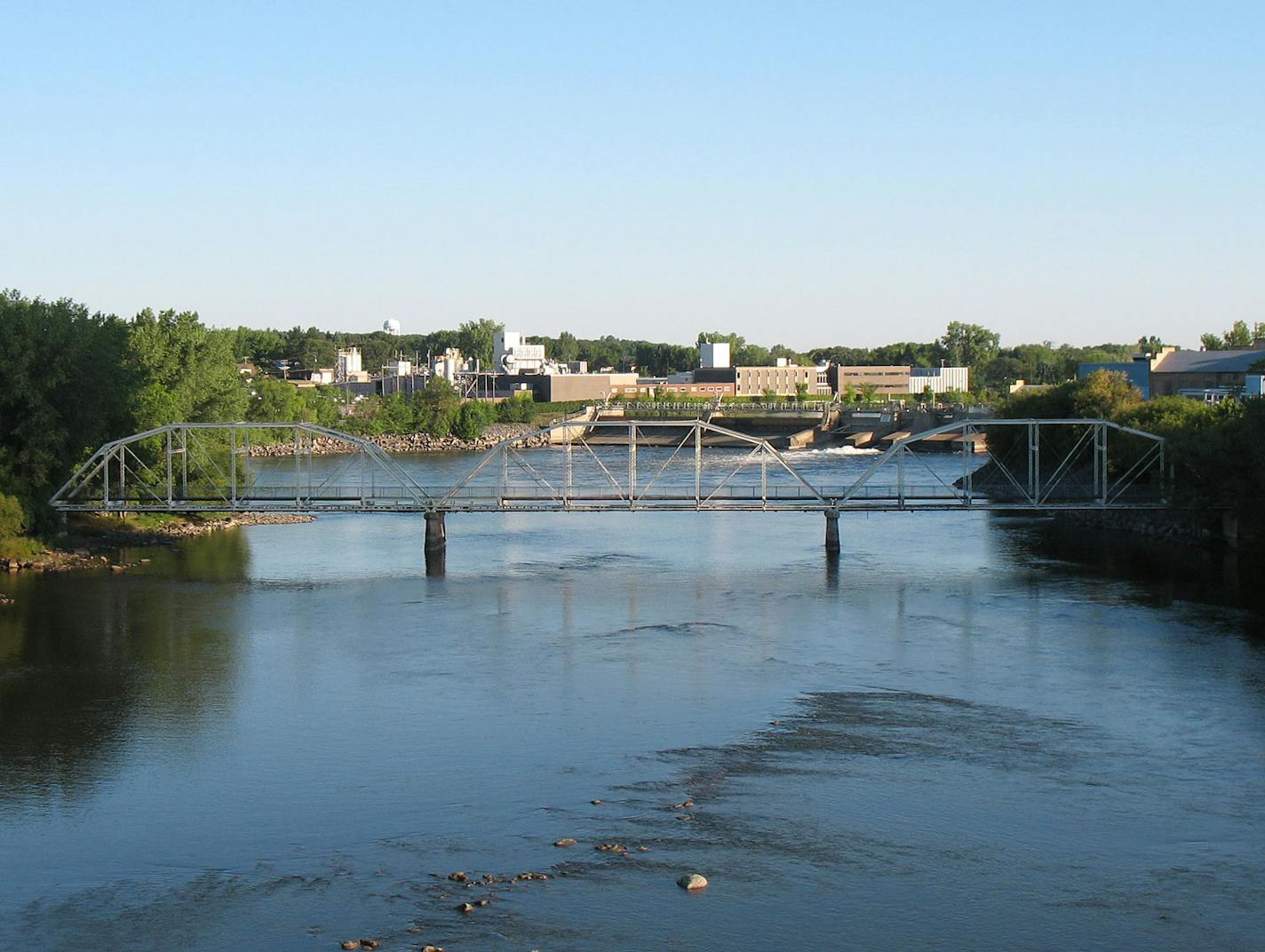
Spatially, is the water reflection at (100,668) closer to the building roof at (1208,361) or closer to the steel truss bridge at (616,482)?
the steel truss bridge at (616,482)

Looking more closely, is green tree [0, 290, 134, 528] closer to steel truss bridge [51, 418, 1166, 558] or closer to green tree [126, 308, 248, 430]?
steel truss bridge [51, 418, 1166, 558]

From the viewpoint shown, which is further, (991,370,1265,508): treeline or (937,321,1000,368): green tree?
(937,321,1000,368): green tree

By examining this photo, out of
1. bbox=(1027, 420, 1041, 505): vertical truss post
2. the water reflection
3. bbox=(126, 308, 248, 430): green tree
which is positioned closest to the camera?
the water reflection

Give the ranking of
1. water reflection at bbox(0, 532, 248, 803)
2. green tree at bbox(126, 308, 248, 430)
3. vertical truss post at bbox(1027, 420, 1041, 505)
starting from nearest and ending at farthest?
1. water reflection at bbox(0, 532, 248, 803)
2. vertical truss post at bbox(1027, 420, 1041, 505)
3. green tree at bbox(126, 308, 248, 430)

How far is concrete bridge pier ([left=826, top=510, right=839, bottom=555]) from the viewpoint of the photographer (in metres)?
45.0

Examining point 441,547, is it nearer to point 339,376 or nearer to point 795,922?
point 795,922

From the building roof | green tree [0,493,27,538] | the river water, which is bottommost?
the river water

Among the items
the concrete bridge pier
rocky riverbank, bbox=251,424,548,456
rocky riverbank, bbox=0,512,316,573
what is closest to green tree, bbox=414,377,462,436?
rocky riverbank, bbox=251,424,548,456

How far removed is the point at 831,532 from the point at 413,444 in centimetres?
6639

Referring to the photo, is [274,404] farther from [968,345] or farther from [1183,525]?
[968,345]

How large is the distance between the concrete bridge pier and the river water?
384 centimetres

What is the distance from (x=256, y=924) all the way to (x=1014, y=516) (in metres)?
46.4

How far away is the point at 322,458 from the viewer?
96750 millimetres

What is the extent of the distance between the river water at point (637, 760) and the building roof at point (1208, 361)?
6687cm
